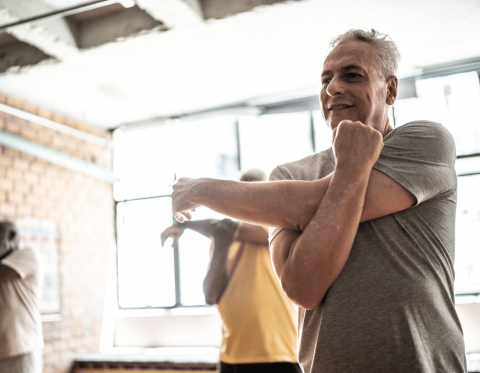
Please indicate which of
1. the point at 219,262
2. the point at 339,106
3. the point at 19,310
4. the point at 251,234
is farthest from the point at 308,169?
the point at 19,310

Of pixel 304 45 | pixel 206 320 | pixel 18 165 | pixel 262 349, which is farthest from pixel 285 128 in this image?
pixel 262 349

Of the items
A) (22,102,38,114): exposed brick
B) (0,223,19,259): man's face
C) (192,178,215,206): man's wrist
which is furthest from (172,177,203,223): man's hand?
(22,102,38,114): exposed brick

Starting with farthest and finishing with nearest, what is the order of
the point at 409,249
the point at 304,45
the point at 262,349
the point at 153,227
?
the point at 153,227 < the point at 304,45 < the point at 262,349 < the point at 409,249

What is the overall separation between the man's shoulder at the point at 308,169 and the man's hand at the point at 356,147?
162 millimetres

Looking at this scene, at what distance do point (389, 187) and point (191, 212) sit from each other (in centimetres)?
45

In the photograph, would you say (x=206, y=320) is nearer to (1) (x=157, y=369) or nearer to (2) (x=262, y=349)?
(1) (x=157, y=369)

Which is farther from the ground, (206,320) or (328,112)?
(328,112)

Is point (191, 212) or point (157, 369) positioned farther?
point (157, 369)

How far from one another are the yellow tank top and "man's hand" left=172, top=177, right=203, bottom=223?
128cm

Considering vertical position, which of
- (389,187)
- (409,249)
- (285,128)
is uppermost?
(285,128)

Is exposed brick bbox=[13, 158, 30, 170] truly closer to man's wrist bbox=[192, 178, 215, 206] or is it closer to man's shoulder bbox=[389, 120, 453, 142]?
man's wrist bbox=[192, 178, 215, 206]

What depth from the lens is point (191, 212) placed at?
41.0 inches

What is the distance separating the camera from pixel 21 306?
11.6 ft

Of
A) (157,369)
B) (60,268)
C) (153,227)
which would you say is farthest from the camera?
(153,227)
